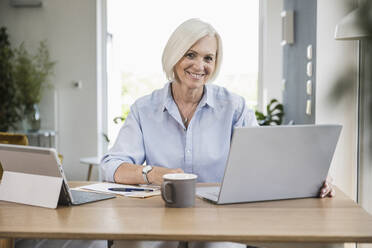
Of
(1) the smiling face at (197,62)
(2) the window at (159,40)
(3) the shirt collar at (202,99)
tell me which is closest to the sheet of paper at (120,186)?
(3) the shirt collar at (202,99)

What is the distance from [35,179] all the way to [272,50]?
176 inches

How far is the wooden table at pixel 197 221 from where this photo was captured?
36.0 inches

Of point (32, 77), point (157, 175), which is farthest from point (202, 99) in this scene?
point (32, 77)

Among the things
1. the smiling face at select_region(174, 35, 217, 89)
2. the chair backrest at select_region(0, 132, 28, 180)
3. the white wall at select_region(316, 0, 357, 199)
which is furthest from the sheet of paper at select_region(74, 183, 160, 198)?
the chair backrest at select_region(0, 132, 28, 180)

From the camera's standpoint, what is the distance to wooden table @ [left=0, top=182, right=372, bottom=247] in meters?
0.92

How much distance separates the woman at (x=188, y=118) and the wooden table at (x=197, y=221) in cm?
55

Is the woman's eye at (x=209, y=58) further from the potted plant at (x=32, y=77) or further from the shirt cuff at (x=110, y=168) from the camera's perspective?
the potted plant at (x=32, y=77)

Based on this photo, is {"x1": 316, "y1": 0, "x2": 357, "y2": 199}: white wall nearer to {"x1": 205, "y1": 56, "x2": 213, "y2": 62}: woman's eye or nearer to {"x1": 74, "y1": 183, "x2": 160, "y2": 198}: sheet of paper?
{"x1": 205, "y1": 56, "x2": 213, "y2": 62}: woman's eye

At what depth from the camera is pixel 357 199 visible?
8.66 feet

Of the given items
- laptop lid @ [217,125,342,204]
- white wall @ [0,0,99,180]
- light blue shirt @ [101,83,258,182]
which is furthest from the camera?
white wall @ [0,0,99,180]

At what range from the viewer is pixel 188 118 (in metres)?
1.87

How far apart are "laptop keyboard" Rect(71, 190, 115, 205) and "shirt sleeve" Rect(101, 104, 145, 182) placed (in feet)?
0.79

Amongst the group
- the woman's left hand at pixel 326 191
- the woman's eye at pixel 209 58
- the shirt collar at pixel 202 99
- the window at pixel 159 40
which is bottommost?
the woman's left hand at pixel 326 191

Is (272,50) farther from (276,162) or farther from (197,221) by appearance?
(197,221)
